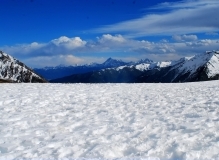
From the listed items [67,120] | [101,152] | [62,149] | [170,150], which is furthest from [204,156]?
[67,120]

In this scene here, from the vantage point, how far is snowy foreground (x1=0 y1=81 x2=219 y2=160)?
8.34 m

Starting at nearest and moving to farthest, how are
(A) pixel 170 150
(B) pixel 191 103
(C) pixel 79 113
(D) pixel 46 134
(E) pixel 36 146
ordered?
(A) pixel 170 150 → (E) pixel 36 146 → (D) pixel 46 134 → (C) pixel 79 113 → (B) pixel 191 103

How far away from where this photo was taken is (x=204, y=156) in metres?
7.81

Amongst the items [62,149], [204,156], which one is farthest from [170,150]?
[62,149]

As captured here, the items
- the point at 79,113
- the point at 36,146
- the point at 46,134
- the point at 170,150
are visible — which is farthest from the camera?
the point at 79,113

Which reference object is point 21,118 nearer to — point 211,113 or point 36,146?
point 36,146

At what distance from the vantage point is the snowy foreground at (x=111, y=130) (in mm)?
8336

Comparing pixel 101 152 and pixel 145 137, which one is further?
pixel 145 137

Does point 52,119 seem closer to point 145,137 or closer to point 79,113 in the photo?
point 79,113

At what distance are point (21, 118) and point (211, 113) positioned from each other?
9.24m

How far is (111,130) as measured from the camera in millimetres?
10695

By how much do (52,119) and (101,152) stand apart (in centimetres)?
510

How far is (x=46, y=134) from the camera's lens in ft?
33.9

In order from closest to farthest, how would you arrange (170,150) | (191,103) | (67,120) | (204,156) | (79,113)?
(204,156)
(170,150)
(67,120)
(79,113)
(191,103)
